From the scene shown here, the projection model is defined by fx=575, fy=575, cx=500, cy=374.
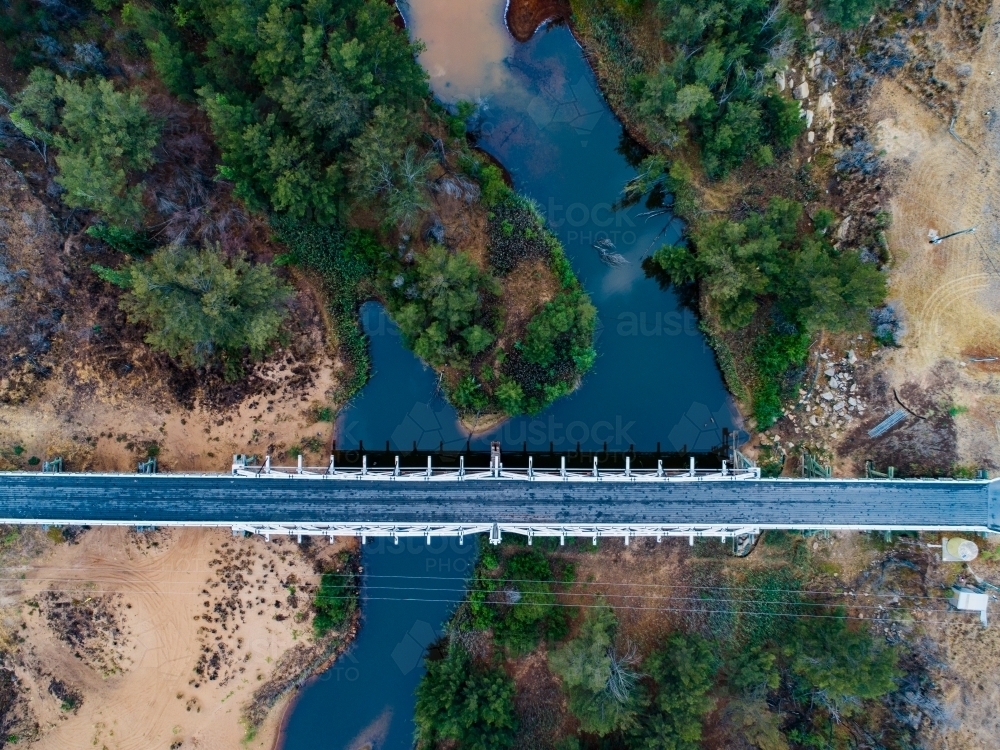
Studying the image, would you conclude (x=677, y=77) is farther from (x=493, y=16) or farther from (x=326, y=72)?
(x=326, y=72)

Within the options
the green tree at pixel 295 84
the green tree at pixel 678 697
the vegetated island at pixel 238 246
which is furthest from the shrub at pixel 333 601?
the green tree at pixel 295 84

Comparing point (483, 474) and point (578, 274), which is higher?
point (578, 274)

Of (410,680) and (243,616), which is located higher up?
(243,616)

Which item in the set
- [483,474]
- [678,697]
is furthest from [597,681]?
[483,474]

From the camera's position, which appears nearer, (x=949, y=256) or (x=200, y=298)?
(x=200, y=298)

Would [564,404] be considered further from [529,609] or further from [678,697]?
[678,697]

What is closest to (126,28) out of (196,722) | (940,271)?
(196,722)

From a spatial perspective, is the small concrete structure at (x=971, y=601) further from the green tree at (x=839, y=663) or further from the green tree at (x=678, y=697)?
the green tree at (x=678, y=697)
